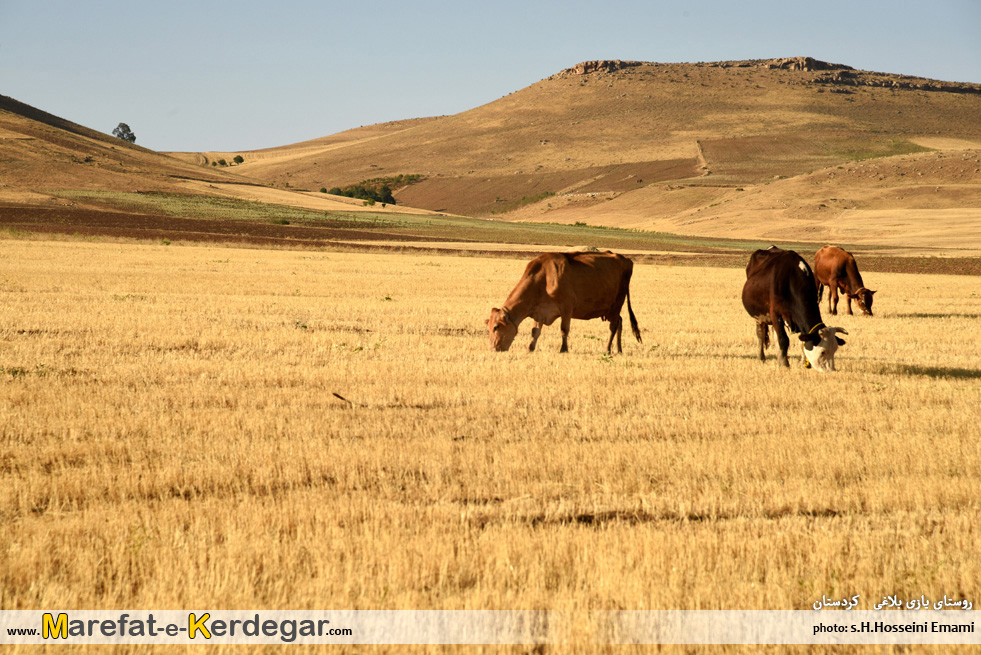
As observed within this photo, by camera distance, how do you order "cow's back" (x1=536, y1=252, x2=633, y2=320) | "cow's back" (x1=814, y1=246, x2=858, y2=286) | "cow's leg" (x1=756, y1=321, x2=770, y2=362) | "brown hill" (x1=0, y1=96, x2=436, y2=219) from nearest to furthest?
"cow's leg" (x1=756, y1=321, x2=770, y2=362)
"cow's back" (x1=536, y1=252, x2=633, y2=320)
"cow's back" (x1=814, y1=246, x2=858, y2=286)
"brown hill" (x1=0, y1=96, x2=436, y2=219)

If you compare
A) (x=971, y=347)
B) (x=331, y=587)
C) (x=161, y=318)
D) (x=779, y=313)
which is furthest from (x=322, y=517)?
(x=971, y=347)

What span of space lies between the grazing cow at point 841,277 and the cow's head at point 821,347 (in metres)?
11.8

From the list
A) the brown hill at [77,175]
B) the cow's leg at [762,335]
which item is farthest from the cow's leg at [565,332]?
the brown hill at [77,175]

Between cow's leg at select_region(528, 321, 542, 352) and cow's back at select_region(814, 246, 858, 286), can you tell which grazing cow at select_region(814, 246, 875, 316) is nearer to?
cow's back at select_region(814, 246, 858, 286)

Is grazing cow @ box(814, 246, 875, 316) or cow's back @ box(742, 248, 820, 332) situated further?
grazing cow @ box(814, 246, 875, 316)

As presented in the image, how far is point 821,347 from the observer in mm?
13234

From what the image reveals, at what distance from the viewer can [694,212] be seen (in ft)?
373

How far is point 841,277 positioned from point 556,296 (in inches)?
521

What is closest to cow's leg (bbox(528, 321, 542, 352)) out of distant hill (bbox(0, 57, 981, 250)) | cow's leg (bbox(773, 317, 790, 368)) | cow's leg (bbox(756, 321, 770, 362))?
cow's leg (bbox(756, 321, 770, 362))

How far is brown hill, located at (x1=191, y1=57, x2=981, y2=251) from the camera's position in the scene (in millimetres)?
101062

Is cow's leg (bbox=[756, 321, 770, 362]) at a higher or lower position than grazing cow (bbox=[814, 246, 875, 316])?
lower

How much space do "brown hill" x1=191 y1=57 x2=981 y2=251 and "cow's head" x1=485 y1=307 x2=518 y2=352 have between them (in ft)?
246

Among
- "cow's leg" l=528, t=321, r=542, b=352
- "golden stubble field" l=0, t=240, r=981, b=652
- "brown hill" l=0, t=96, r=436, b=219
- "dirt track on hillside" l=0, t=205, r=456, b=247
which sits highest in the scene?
"brown hill" l=0, t=96, r=436, b=219

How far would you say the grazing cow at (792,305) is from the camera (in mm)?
13273
